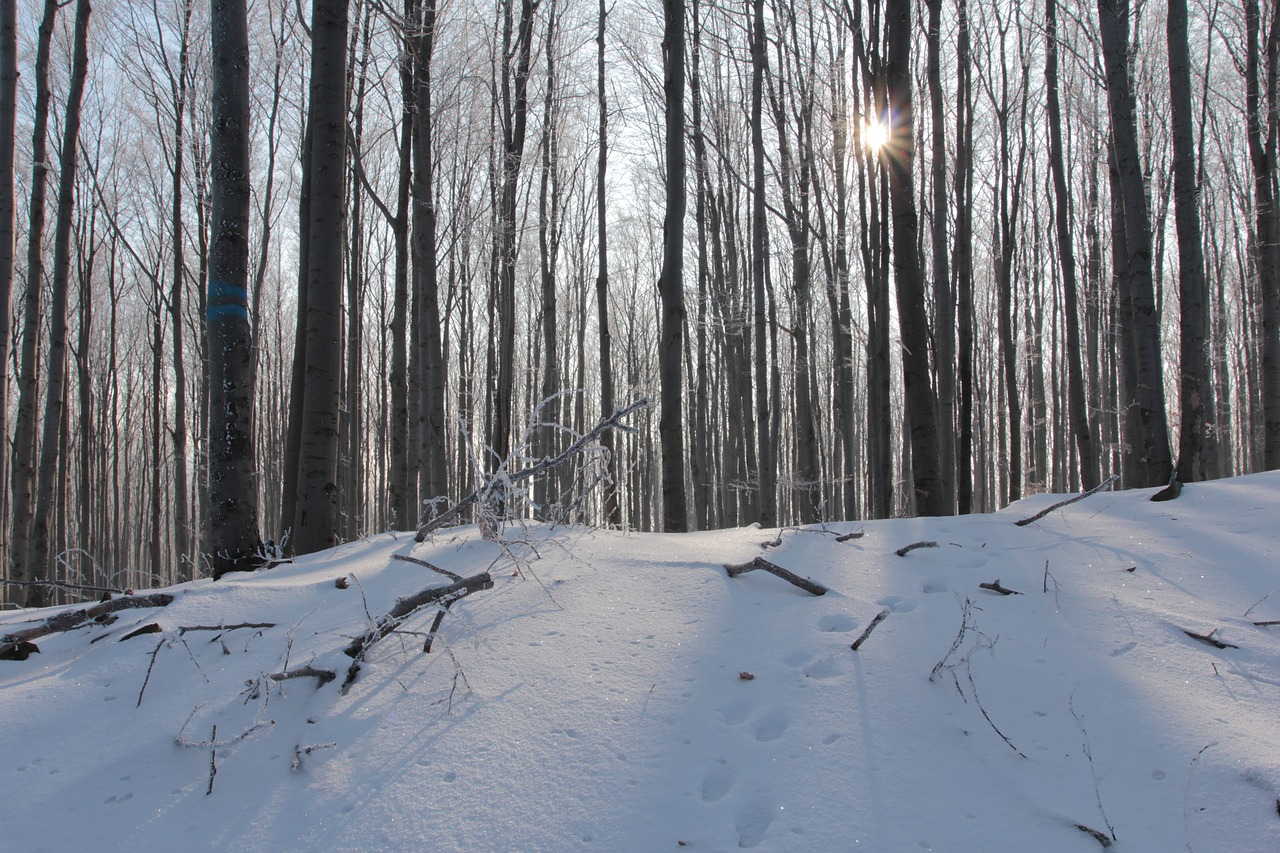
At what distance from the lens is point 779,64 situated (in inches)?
410

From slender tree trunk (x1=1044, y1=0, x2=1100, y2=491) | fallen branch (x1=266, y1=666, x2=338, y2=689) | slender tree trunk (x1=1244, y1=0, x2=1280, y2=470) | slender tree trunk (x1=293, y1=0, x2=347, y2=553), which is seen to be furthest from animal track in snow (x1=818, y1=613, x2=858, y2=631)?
slender tree trunk (x1=1044, y1=0, x2=1100, y2=491)

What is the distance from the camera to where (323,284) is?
3.64m

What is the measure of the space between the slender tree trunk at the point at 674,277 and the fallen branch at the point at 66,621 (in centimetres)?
383

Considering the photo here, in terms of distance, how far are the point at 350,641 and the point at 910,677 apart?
1.56m

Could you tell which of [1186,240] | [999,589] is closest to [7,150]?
[999,589]

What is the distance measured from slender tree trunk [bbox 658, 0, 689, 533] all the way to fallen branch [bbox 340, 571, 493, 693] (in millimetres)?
→ 3507

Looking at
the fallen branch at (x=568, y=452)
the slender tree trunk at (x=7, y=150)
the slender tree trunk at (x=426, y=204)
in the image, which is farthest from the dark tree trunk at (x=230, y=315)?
the slender tree trunk at (x=7, y=150)

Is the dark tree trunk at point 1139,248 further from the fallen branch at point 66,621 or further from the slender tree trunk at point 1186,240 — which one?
the fallen branch at point 66,621

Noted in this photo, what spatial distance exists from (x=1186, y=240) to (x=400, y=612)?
6.45 metres

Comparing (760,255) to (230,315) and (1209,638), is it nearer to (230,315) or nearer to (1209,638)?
(230,315)

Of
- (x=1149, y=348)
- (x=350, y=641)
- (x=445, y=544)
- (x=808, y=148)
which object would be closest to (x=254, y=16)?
(x=808, y=148)

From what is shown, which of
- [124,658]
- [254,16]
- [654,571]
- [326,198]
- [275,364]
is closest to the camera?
[124,658]

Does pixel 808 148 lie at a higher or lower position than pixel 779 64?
lower

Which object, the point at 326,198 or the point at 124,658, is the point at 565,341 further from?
the point at 124,658
